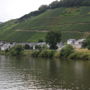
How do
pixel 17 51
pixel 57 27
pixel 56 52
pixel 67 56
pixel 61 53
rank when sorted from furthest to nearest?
pixel 57 27 → pixel 17 51 → pixel 56 52 → pixel 61 53 → pixel 67 56

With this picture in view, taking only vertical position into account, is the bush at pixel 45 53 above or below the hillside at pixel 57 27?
below

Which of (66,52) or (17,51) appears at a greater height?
(66,52)

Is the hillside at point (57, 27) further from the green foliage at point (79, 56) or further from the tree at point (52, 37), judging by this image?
the green foliage at point (79, 56)

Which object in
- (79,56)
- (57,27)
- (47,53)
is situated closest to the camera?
Answer: (79,56)

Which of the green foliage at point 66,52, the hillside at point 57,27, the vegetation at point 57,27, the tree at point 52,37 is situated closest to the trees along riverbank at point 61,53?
the green foliage at point 66,52

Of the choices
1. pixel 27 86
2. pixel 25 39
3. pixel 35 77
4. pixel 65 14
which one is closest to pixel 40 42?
pixel 25 39

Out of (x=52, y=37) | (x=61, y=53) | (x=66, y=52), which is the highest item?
(x=52, y=37)

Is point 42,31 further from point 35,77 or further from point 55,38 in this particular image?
point 35,77

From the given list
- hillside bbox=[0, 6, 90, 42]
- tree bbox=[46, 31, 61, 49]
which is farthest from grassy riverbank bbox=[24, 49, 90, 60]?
hillside bbox=[0, 6, 90, 42]

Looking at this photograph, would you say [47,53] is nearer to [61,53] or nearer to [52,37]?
[61,53]

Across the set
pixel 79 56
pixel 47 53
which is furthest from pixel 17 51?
pixel 79 56

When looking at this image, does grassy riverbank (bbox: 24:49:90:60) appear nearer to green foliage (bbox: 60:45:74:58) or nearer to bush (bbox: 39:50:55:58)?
bush (bbox: 39:50:55:58)

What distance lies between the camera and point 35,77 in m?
54.3

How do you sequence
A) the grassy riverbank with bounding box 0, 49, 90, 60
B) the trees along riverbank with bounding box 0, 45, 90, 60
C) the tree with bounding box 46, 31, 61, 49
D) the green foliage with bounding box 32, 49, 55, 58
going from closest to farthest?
the grassy riverbank with bounding box 0, 49, 90, 60 < the trees along riverbank with bounding box 0, 45, 90, 60 < the green foliage with bounding box 32, 49, 55, 58 < the tree with bounding box 46, 31, 61, 49
